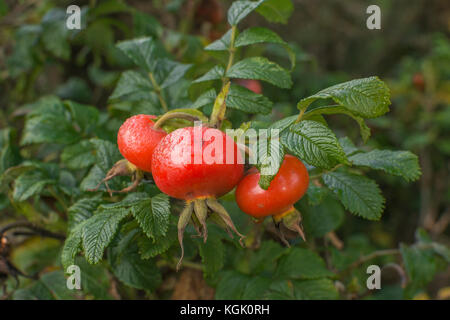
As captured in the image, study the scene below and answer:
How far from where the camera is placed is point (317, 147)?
73 centimetres

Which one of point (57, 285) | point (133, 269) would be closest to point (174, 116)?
point (133, 269)

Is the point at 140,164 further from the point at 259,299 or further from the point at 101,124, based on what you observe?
the point at 101,124

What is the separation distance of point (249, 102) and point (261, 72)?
8 centimetres

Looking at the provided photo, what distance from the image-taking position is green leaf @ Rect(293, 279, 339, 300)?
112 cm

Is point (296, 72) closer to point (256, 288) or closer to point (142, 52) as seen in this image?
point (142, 52)

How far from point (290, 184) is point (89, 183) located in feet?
1.71

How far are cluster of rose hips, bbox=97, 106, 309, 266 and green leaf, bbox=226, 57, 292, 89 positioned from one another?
0.20 m

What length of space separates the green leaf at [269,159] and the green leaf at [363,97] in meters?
0.11

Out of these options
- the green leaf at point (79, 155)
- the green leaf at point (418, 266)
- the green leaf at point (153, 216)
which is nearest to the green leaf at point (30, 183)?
the green leaf at point (79, 155)

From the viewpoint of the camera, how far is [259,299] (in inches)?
43.1

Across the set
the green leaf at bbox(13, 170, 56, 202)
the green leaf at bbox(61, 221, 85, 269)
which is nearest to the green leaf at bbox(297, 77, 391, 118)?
the green leaf at bbox(61, 221, 85, 269)

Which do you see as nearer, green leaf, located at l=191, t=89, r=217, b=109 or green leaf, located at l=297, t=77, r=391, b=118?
green leaf, located at l=297, t=77, r=391, b=118

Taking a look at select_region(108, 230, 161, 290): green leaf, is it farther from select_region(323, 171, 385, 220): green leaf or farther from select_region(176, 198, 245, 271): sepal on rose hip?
select_region(323, 171, 385, 220): green leaf

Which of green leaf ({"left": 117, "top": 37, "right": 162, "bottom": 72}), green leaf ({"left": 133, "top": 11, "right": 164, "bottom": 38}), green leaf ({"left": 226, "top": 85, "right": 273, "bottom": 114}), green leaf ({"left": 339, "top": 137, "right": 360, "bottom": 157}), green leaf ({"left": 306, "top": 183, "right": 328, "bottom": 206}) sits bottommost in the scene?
green leaf ({"left": 306, "top": 183, "right": 328, "bottom": 206})
